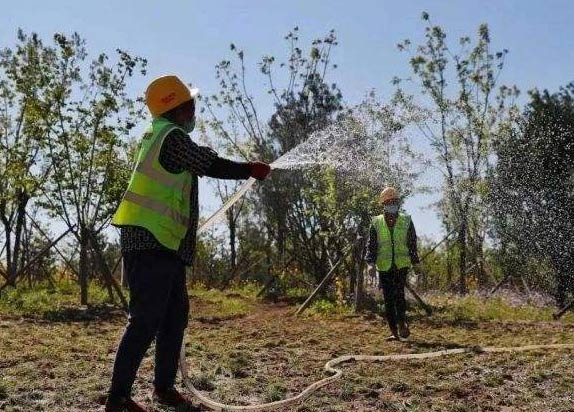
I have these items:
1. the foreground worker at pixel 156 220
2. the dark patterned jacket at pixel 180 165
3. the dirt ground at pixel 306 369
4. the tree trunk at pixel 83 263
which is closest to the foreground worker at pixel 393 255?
the dirt ground at pixel 306 369

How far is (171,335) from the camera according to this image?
427 cm

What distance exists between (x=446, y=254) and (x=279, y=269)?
8173mm

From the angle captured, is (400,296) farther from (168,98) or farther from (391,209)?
(168,98)

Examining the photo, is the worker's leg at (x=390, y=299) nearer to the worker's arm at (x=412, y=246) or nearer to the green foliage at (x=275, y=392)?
the worker's arm at (x=412, y=246)

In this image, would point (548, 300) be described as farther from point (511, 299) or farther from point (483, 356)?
point (483, 356)

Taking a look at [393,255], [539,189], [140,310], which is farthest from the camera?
[539,189]

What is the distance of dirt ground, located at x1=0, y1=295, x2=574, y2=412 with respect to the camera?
456 cm

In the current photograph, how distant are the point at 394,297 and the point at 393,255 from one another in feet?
1.58

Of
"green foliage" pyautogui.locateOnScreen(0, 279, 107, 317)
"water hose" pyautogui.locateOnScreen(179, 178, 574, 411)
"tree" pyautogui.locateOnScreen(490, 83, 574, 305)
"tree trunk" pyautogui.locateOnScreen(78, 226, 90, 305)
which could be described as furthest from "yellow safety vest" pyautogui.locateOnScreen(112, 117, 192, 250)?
"tree" pyautogui.locateOnScreen(490, 83, 574, 305)

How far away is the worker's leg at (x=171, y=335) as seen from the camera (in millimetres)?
4238

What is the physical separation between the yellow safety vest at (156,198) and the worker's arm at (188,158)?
0.03m

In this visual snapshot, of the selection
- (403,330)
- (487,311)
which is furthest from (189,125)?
(487,311)

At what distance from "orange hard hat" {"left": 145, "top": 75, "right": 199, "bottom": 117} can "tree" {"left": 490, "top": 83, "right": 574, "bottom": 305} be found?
1274 cm

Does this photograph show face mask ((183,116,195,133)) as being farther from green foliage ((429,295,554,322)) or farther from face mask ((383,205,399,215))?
green foliage ((429,295,554,322))
